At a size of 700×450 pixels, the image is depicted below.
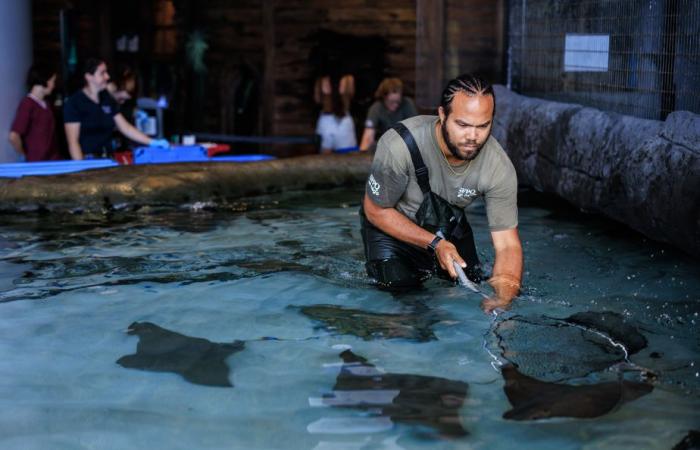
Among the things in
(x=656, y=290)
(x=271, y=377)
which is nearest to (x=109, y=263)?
(x=271, y=377)

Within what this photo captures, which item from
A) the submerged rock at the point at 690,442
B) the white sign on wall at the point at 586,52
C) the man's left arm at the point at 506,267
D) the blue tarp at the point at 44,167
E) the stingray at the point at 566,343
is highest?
the white sign on wall at the point at 586,52

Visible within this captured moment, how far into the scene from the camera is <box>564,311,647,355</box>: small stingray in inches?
206

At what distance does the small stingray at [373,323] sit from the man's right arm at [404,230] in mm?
341

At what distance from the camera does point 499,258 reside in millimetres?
5559

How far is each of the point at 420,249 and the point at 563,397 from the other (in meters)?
1.99

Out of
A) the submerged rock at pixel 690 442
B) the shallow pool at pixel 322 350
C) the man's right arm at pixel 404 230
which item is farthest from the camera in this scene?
the man's right arm at pixel 404 230

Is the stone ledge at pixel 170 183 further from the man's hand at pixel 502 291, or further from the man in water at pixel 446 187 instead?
the man's hand at pixel 502 291

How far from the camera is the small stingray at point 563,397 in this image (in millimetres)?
4195

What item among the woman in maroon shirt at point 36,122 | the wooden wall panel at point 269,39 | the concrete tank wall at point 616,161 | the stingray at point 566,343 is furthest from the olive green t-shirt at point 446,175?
the wooden wall panel at point 269,39

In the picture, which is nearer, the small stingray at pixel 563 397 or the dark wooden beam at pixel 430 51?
the small stingray at pixel 563 397

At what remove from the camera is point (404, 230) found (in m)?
5.75

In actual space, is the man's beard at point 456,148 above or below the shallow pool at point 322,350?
above

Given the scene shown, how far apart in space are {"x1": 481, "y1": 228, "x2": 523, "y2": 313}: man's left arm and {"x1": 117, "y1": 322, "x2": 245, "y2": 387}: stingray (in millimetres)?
1461

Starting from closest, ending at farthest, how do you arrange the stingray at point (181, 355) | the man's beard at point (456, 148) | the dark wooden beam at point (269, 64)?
the stingray at point (181, 355) → the man's beard at point (456, 148) → the dark wooden beam at point (269, 64)
